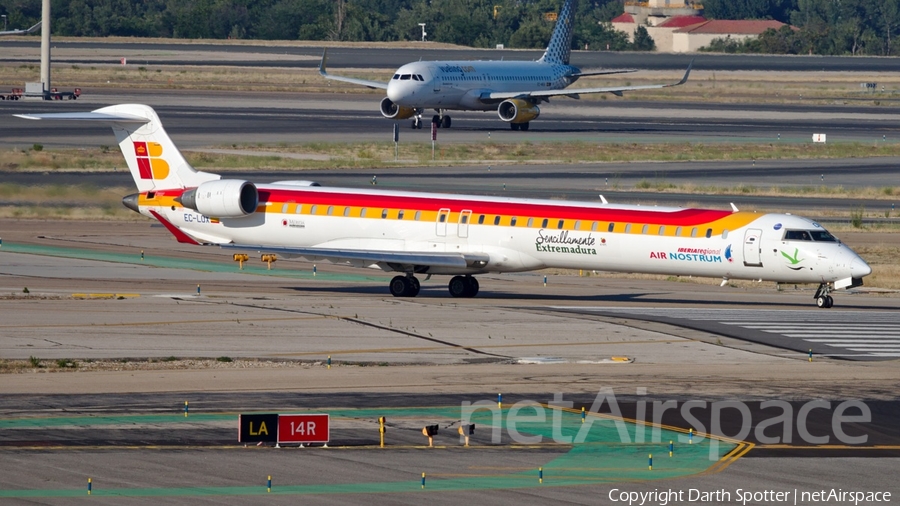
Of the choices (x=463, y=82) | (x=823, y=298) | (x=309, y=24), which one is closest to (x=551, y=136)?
(x=463, y=82)

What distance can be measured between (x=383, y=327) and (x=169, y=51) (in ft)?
450

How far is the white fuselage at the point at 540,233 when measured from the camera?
33094mm

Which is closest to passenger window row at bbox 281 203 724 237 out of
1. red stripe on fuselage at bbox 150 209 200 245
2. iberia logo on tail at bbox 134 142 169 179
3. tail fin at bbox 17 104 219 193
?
red stripe on fuselage at bbox 150 209 200 245

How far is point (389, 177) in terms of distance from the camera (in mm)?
61594

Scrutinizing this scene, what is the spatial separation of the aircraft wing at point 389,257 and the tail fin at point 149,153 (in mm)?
4102

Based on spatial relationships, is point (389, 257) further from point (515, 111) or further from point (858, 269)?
point (515, 111)

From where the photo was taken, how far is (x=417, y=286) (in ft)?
118

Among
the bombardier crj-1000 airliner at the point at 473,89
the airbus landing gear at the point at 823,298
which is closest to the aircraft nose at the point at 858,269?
the airbus landing gear at the point at 823,298

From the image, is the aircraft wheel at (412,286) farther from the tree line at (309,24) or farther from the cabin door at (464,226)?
the tree line at (309,24)

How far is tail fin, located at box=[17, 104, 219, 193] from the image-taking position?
38.1 m

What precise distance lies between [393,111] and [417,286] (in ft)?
164

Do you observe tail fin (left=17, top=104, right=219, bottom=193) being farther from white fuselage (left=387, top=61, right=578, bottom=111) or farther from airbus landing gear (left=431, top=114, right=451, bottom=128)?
airbus landing gear (left=431, top=114, right=451, bottom=128)

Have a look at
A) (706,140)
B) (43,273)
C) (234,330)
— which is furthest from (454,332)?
(706,140)

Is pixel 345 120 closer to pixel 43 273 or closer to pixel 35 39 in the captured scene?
pixel 43 273
